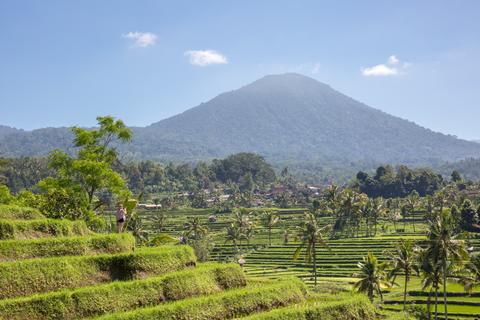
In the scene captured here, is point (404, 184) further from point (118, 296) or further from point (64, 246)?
point (118, 296)

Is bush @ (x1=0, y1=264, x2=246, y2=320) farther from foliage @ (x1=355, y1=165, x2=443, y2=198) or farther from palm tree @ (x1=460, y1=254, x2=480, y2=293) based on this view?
foliage @ (x1=355, y1=165, x2=443, y2=198)

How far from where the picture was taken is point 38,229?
1992cm

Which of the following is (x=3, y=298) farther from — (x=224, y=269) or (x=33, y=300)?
(x=224, y=269)

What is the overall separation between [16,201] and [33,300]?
18846 millimetres

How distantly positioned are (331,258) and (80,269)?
244 feet

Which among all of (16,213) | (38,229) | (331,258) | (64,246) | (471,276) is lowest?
(331,258)

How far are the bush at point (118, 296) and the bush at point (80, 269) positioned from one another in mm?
845

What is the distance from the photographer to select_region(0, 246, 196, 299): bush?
53.7 feet

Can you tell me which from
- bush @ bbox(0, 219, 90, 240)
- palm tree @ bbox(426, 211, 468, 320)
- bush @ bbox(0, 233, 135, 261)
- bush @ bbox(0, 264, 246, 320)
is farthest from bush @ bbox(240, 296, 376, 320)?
palm tree @ bbox(426, 211, 468, 320)

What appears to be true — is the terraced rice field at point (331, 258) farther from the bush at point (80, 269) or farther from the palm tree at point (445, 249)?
the bush at point (80, 269)

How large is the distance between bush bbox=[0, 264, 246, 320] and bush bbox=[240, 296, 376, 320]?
2831 millimetres

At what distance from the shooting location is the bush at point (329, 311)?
62.8ft

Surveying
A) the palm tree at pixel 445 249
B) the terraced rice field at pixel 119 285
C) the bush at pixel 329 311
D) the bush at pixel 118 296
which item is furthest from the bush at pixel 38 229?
the palm tree at pixel 445 249

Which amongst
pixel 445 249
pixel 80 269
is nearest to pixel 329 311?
pixel 80 269
